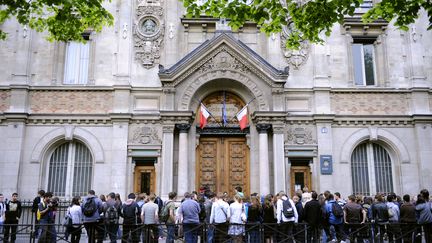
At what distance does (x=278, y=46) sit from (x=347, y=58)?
138 inches

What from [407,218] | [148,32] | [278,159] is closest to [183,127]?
[278,159]

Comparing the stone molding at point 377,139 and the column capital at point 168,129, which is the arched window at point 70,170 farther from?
the stone molding at point 377,139

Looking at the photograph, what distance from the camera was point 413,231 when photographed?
43.2 ft

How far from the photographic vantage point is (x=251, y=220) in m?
13.5

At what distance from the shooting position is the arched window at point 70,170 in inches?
828

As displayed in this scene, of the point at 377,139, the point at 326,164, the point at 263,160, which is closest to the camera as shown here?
the point at 263,160

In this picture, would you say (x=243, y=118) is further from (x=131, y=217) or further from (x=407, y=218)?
(x=407, y=218)

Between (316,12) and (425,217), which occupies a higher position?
(316,12)

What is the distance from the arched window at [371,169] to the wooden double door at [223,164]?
530 cm

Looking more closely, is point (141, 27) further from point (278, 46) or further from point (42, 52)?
point (278, 46)

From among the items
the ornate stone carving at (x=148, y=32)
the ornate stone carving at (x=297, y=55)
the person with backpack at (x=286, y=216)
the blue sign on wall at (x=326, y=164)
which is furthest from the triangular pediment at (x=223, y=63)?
the person with backpack at (x=286, y=216)

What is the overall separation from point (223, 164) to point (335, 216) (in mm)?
8262

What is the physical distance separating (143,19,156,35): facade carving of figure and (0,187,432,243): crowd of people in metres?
10.4

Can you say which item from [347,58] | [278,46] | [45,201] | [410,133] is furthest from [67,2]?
[410,133]
